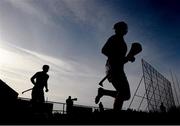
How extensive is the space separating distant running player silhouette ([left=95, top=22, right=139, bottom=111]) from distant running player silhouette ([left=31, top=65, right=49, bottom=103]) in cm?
323

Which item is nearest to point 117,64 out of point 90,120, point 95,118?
point 95,118

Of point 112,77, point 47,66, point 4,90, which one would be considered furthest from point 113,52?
point 4,90

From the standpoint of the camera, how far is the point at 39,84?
7.82 metres

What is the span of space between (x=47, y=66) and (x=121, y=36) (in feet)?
12.7

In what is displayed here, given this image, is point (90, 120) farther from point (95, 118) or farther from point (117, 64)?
point (117, 64)

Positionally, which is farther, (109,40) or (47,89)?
(47,89)

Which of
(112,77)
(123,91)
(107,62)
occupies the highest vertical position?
(107,62)

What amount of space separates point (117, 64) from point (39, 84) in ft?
13.2

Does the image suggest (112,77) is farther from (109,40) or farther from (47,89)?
(47,89)

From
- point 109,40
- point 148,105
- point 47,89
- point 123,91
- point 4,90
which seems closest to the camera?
point 123,91

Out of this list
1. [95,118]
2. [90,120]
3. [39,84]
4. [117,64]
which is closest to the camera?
[90,120]

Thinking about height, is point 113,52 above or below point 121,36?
below

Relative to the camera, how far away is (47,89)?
817 cm

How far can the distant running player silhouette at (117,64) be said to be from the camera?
4520 mm
